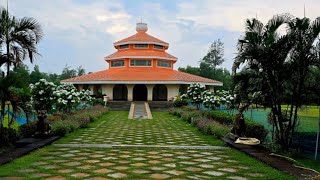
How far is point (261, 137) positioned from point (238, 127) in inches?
29.0

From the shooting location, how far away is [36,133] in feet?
34.6

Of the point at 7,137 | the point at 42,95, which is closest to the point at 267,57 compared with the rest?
the point at 7,137

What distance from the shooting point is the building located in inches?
1300

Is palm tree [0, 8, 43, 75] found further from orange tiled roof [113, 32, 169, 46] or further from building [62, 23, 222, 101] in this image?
orange tiled roof [113, 32, 169, 46]

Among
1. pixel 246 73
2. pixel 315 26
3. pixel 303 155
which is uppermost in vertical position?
pixel 315 26

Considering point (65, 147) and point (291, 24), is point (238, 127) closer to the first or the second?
point (291, 24)

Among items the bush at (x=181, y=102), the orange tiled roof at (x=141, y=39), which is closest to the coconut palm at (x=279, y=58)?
the bush at (x=181, y=102)

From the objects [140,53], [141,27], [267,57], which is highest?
[141,27]

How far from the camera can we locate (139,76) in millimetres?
33469

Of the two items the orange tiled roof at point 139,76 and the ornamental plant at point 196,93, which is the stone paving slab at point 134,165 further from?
the orange tiled roof at point 139,76

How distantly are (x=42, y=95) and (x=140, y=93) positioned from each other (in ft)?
83.5

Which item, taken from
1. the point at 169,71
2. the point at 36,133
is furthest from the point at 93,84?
the point at 36,133

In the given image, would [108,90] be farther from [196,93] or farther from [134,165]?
[134,165]

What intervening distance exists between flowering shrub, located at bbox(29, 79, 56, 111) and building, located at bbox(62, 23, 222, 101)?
19523 mm
